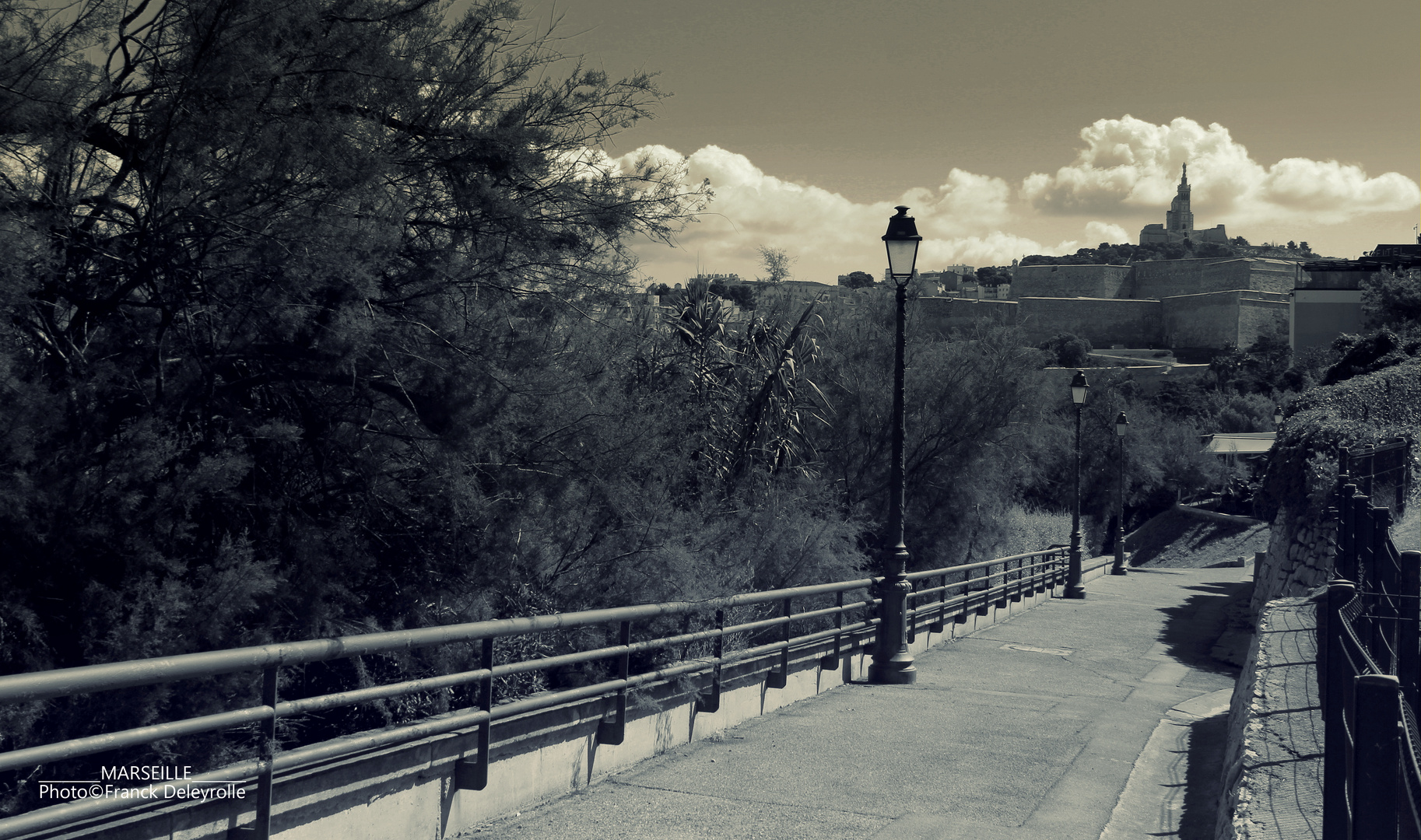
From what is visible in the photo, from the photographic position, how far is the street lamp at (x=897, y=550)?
37.2 ft

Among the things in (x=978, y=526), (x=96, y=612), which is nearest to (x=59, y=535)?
(x=96, y=612)

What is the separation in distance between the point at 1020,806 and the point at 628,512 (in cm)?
498

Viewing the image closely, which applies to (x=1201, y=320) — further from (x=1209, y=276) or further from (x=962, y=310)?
(x=962, y=310)

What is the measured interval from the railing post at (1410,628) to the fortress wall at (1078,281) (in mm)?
129933

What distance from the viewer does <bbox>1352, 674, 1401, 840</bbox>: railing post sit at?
273cm

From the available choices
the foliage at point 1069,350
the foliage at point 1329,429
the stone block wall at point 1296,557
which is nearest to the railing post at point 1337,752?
the stone block wall at point 1296,557

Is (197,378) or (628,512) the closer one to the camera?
A: (197,378)

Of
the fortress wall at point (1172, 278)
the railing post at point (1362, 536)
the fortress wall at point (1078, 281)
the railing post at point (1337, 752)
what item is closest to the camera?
the railing post at point (1337, 752)

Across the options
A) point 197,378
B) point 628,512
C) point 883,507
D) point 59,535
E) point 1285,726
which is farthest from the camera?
point 883,507

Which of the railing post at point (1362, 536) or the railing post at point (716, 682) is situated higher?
the railing post at point (1362, 536)

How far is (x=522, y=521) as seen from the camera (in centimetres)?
962

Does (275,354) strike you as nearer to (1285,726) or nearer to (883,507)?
(1285,726)

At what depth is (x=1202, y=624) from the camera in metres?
21.4

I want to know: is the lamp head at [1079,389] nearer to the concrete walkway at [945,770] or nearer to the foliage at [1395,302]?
the concrete walkway at [945,770]
